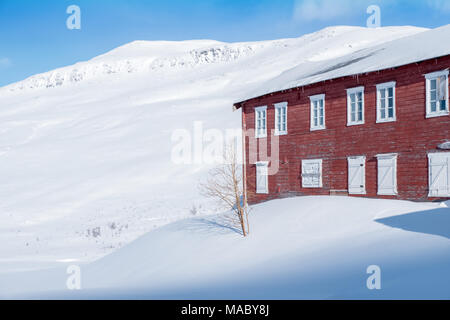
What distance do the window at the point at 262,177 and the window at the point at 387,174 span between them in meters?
5.93

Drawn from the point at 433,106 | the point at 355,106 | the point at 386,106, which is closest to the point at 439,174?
the point at 433,106

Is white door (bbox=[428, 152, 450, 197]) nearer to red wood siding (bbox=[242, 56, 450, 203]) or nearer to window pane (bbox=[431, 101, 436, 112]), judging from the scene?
red wood siding (bbox=[242, 56, 450, 203])

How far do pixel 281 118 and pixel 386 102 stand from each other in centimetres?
527

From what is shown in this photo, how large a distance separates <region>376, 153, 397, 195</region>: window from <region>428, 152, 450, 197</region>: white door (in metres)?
1.32

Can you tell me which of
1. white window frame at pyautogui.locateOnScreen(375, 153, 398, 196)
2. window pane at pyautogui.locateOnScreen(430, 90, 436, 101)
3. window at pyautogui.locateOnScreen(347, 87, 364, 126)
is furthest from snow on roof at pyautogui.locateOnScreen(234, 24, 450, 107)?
white window frame at pyautogui.locateOnScreen(375, 153, 398, 196)

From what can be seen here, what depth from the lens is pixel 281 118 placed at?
21.3m

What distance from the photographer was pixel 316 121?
1984 centimetres

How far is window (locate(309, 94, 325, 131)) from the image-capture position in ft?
63.8

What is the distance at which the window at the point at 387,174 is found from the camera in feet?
55.2

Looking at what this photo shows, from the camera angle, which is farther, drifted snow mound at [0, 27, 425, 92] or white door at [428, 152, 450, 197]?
drifted snow mound at [0, 27, 425, 92]
